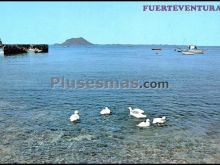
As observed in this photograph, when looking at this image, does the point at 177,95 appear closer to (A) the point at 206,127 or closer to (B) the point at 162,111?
(B) the point at 162,111

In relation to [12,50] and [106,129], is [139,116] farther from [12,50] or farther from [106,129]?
[12,50]

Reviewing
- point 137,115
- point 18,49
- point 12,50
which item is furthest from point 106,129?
point 18,49

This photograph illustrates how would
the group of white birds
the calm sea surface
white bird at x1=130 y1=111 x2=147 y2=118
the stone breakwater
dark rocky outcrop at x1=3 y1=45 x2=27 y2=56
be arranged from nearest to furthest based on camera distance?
the calm sea surface, the group of white birds, white bird at x1=130 y1=111 x2=147 y2=118, dark rocky outcrop at x1=3 y1=45 x2=27 y2=56, the stone breakwater

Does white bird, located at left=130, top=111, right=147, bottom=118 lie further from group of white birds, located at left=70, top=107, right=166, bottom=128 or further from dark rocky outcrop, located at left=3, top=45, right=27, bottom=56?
dark rocky outcrop, located at left=3, top=45, right=27, bottom=56

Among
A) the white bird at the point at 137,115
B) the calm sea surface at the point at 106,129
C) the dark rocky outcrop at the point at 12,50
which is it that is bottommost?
the calm sea surface at the point at 106,129

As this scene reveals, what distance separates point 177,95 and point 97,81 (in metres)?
16.9

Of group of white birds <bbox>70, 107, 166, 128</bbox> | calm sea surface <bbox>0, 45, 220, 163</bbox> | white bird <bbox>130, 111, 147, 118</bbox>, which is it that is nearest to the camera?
calm sea surface <bbox>0, 45, 220, 163</bbox>

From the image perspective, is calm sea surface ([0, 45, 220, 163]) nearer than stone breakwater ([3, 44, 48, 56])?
Yes

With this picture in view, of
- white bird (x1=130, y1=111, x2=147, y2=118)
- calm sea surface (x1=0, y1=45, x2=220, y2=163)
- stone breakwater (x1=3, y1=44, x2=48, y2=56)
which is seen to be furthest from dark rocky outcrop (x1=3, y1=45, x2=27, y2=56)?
white bird (x1=130, y1=111, x2=147, y2=118)

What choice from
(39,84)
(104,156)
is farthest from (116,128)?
(39,84)

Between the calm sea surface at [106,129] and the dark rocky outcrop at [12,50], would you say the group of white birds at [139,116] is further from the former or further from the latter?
the dark rocky outcrop at [12,50]

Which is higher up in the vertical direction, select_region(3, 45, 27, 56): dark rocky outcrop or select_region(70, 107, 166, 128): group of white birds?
select_region(3, 45, 27, 56): dark rocky outcrop

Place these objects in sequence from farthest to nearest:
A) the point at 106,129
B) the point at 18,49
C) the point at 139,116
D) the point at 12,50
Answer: the point at 18,49 < the point at 12,50 < the point at 139,116 < the point at 106,129

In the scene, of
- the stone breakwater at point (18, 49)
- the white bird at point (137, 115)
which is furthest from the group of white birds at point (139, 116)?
the stone breakwater at point (18, 49)
